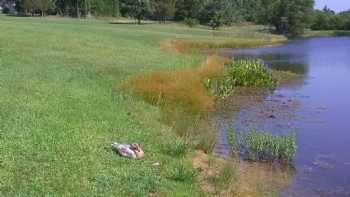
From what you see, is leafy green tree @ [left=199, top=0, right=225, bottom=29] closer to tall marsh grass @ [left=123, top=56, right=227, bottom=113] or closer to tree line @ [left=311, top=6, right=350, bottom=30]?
tree line @ [left=311, top=6, right=350, bottom=30]

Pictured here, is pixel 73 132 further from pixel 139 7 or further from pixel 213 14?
pixel 213 14

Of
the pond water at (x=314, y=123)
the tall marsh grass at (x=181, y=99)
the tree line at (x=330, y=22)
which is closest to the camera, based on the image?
the pond water at (x=314, y=123)

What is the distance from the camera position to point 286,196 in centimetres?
1239

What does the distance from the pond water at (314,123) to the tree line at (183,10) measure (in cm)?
6822

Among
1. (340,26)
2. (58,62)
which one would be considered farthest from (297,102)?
(340,26)

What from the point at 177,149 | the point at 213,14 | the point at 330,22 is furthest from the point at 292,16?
the point at 177,149

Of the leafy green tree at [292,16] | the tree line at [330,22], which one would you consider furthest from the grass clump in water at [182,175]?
the tree line at [330,22]

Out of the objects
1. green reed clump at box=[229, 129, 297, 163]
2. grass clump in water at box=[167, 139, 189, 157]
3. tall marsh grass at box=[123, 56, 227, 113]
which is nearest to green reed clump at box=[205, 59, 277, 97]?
tall marsh grass at box=[123, 56, 227, 113]

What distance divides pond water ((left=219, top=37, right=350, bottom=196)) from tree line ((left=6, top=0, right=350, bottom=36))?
68217 millimetres

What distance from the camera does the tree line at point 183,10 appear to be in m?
105

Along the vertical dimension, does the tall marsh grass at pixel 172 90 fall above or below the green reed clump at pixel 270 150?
above

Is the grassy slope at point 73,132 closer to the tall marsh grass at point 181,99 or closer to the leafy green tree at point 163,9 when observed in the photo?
the tall marsh grass at point 181,99

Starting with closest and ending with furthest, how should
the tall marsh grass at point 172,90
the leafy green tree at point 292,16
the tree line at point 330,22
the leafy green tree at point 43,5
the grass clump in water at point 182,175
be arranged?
1. the grass clump in water at point 182,175
2. the tall marsh grass at point 172,90
3. the leafy green tree at point 43,5
4. the leafy green tree at point 292,16
5. the tree line at point 330,22

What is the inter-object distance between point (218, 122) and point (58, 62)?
852 centimetres
